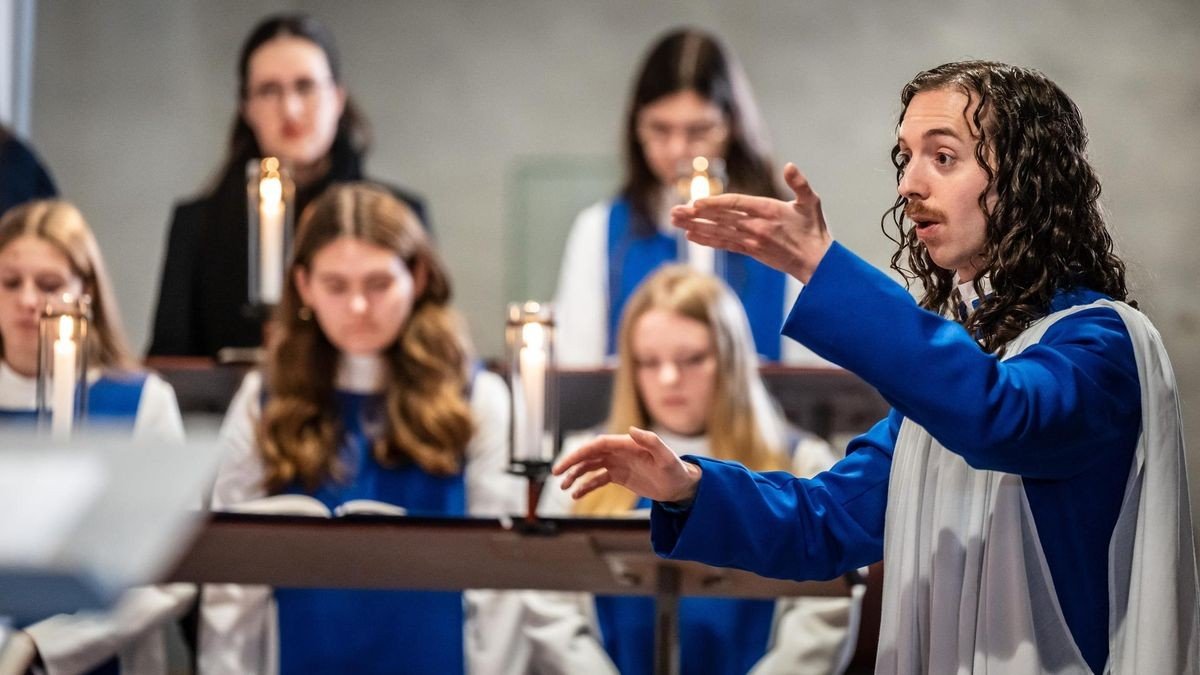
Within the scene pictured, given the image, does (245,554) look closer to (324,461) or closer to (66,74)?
(324,461)

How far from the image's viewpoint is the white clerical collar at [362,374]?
13.5 feet

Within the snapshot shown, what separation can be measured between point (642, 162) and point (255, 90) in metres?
1.38

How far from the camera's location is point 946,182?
2.04 meters

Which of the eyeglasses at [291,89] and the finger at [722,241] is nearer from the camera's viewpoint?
the finger at [722,241]

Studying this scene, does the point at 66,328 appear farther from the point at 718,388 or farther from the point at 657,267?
the point at 657,267

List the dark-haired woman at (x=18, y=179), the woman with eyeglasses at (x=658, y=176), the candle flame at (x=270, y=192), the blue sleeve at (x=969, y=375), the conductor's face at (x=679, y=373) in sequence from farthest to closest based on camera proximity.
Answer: the dark-haired woman at (x=18, y=179)
the woman with eyeglasses at (x=658, y=176)
the candle flame at (x=270, y=192)
the conductor's face at (x=679, y=373)
the blue sleeve at (x=969, y=375)

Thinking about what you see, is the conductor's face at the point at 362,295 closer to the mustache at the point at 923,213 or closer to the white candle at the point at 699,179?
the white candle at the point at 699,179

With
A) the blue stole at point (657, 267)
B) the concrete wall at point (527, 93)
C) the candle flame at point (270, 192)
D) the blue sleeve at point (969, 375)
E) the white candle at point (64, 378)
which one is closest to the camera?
the blue sleeve at point (969, 375)

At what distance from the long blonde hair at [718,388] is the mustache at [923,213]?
1832mm

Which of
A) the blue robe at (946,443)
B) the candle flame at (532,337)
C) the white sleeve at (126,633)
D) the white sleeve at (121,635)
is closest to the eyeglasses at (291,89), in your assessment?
the white sleeve at (126,633)

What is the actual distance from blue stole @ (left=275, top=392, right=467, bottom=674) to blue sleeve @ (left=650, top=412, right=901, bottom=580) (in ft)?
6.00

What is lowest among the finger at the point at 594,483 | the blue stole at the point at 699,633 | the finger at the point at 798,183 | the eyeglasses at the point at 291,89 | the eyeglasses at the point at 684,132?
the blue stole at the point at 699,633

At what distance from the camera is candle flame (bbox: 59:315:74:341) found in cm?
304

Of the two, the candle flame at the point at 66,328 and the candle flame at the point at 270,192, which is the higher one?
the candle flame at the point at 270,192
